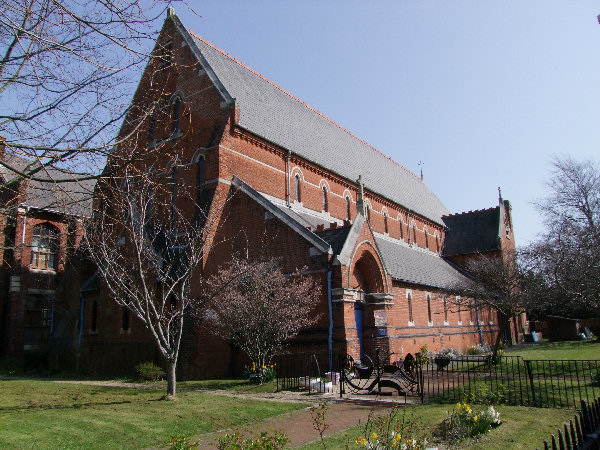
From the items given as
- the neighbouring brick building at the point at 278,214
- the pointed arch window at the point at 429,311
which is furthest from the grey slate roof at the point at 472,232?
the pointed arch window at the point at 429,311

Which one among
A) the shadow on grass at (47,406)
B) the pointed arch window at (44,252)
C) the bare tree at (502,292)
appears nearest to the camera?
the shadow on grass at (47,406)

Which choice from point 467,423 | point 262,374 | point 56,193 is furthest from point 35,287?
point 467,423

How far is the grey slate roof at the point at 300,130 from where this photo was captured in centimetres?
2331

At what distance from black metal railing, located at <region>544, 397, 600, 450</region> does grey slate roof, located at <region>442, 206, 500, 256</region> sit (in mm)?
32470

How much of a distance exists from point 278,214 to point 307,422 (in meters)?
10.0

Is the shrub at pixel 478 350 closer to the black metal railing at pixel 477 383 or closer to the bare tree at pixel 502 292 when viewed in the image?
the bare tree at pixel 502 292

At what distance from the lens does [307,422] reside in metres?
10.4

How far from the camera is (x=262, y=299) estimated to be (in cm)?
1611

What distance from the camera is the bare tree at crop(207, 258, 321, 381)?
16203 mm

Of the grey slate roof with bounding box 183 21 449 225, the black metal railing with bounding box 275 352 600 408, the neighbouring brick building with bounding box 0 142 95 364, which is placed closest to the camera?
the black metal railing with bounding box 275 352 600 408

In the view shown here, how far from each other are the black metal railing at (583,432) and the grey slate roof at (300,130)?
17281 millimetres

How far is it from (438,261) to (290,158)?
1743 centimetres

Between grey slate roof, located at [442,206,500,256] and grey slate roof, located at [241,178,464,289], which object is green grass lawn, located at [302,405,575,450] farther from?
grey slate roof, located at [442,206,500,256]

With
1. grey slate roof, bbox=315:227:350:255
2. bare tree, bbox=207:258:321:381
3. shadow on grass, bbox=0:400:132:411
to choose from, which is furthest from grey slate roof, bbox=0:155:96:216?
grey slate roof, bbox=315:227:350:255
